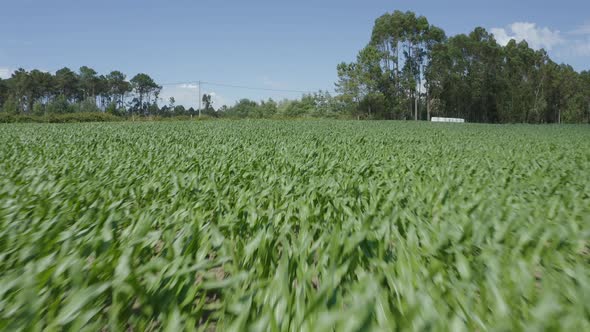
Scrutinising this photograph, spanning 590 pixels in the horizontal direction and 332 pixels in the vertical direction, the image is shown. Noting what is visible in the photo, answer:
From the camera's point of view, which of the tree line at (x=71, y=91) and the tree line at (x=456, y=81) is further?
the tree line at (x=71, y=91)

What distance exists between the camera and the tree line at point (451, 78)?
57781mm

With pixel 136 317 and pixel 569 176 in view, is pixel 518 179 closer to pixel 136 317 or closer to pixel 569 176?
pixel 569 176

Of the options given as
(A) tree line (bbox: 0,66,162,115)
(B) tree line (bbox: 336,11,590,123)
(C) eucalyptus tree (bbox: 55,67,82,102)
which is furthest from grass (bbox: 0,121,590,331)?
(C) eucalyptus tree (bbox: 55,67,82,102)

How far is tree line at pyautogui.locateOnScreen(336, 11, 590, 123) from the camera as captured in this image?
57781 millimetres

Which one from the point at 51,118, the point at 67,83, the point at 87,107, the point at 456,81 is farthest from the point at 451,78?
the point at 67,83

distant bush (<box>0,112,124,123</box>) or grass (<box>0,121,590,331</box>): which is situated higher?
distant bush (<box>0,112,124,123</box>)

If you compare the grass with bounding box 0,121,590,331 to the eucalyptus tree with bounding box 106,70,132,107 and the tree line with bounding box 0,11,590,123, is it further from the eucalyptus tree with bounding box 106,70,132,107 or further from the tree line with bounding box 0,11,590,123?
the eucalyptus tree with bounding box 106,70,132,107

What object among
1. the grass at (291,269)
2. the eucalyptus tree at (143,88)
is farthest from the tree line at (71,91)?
the grass at (291,269)

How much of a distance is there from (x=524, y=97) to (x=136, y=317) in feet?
254

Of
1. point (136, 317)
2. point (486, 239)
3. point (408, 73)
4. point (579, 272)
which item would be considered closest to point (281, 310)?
point (136, 317)

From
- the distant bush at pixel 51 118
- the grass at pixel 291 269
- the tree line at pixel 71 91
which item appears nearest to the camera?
the grass at pixel 291 269

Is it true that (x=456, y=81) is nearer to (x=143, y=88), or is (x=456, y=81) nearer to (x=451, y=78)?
(x=451, y=78)

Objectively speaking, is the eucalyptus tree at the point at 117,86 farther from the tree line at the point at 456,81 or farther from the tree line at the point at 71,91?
the tree line at the point at 456,81

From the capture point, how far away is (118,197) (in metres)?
3.00
